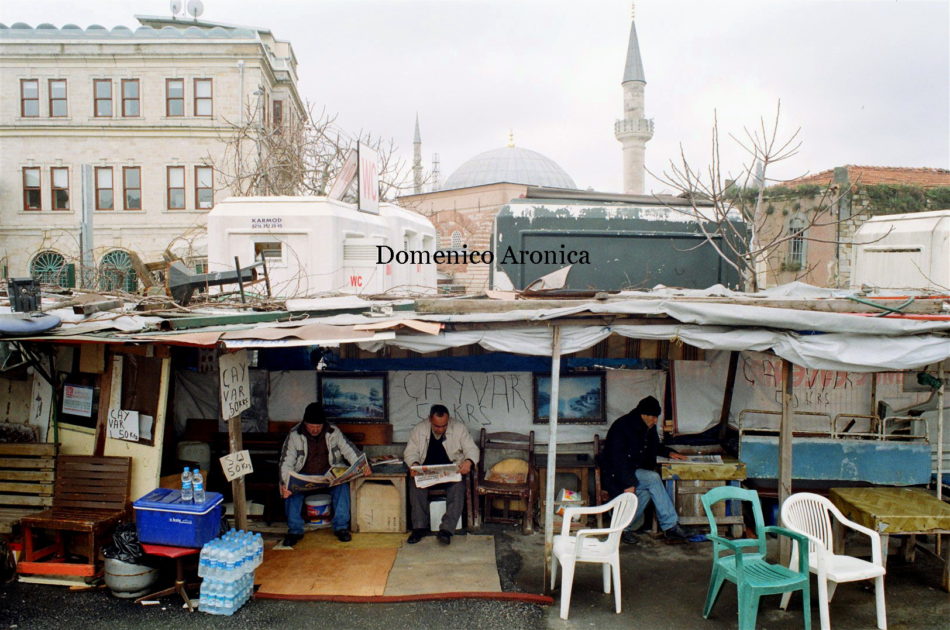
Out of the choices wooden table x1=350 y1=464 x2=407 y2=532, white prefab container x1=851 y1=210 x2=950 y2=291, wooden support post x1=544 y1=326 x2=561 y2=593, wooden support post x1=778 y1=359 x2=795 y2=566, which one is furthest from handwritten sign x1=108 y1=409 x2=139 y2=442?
white prefab container x1=851 y1=210 x2=950 y2=291

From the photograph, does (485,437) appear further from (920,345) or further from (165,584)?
(920,345)

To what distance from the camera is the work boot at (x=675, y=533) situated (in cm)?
730

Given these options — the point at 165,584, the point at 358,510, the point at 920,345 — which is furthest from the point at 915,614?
the point at 165,584

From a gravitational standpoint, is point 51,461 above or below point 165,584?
above

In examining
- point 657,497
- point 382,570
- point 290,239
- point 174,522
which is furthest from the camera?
point 290,239

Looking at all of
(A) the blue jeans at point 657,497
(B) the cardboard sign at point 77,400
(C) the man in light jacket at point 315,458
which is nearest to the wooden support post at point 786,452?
(A) the blue jeans at point 657,497

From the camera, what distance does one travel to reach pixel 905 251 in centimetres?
1280

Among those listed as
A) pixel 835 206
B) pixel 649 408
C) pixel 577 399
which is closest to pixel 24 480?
pixel 577 399

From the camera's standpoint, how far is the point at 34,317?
5.91 meters

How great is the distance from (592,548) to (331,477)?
9.86 feet

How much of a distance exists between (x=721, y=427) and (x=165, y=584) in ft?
20.9

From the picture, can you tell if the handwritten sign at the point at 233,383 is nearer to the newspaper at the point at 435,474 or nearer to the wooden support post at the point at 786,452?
the newspaper at the point at 435,474

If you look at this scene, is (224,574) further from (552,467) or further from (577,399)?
(577,399)

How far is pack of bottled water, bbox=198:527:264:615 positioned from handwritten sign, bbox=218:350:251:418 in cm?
116
